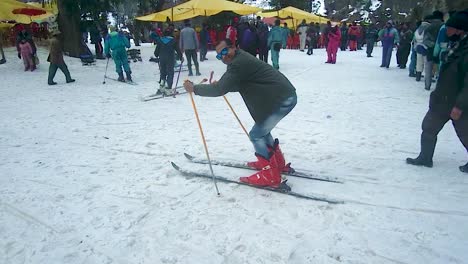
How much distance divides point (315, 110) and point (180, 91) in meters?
4.60

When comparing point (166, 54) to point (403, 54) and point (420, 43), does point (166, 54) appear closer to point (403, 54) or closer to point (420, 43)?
point (420, 43)

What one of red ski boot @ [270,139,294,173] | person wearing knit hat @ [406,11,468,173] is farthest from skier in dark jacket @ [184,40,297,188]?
person wearing knit hat @ [406,11,468,173]

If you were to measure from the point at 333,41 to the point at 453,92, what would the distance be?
12.2m

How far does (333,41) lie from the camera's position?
15422 millimetres

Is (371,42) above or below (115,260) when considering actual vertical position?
above

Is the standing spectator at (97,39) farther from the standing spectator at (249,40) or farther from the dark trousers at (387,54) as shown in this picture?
the dark trousers at (387,54)

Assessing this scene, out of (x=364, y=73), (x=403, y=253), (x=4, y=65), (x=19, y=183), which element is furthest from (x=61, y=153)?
(x=4, y=65)

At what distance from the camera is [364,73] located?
1261 centimetres

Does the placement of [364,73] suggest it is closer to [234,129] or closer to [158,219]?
[234,129]

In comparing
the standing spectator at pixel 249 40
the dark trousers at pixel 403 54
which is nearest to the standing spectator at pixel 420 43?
the dark trousers at pixel 403 54

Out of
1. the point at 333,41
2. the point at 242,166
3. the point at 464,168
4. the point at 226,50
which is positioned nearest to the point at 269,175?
the point at 242,166

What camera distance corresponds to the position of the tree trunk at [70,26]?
50.8 feet

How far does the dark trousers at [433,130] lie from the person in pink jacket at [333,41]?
37.1 feet

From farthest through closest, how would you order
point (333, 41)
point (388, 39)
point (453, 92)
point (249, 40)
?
1. point (333, 41)
2. point (388, 39)
3. point (249, 40)
4. point (453, 92)
